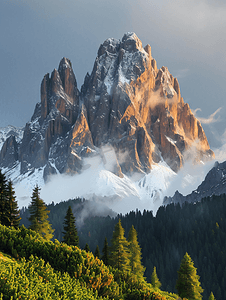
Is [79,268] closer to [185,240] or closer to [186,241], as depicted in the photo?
[186,241]

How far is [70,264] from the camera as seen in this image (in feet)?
49.8

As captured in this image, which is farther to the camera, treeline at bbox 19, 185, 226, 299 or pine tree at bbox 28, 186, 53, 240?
treeline at bbox 19, 185, 226, 299

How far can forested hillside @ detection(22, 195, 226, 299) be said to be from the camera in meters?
80.7

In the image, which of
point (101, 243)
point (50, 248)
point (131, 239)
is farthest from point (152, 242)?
point (50, 248)

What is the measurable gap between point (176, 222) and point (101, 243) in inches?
1595

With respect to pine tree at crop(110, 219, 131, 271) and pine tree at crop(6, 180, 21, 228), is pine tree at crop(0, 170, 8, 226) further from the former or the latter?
pine tree at crop(110, 219, 131, 271)

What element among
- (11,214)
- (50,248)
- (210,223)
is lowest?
(50,248)

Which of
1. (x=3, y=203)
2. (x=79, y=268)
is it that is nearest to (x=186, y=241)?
(x=3, y=203)

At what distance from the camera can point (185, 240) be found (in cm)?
10144

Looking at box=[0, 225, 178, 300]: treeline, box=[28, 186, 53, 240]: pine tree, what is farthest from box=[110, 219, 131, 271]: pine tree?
box=[0, 225, 178, 300]: treeline

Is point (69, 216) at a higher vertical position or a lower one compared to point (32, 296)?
higher

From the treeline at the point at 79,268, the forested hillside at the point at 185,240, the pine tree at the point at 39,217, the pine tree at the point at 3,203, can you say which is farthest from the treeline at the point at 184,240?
the treeline at the point at 79,268

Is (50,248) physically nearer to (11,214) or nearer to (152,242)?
(11,214)

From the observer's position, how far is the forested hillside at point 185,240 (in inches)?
3177
